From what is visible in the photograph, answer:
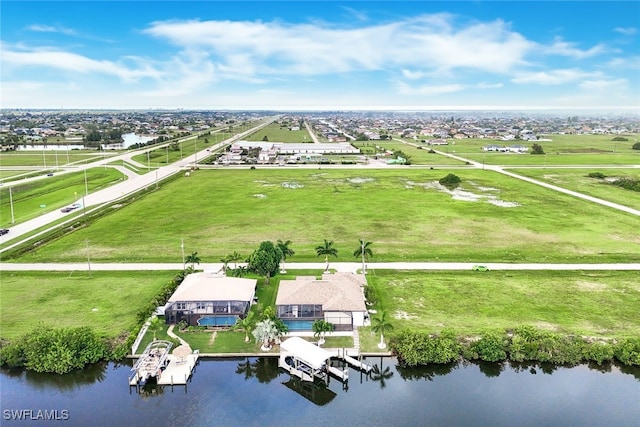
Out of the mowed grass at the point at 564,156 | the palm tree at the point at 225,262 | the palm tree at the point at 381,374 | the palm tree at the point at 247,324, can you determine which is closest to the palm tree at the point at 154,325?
the palm tree at the point at 247,324

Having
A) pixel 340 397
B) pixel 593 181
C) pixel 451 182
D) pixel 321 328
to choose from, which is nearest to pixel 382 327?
pixel 321 328

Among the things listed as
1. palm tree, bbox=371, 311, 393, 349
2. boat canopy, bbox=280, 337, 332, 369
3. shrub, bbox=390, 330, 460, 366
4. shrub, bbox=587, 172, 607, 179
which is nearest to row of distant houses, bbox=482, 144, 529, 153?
shrub, bbox=587, 172, 607, 179

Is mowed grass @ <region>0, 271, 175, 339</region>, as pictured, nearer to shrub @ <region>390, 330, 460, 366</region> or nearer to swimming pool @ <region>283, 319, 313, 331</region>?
swimming pool @ <region>283, 319, 313, 331</region>

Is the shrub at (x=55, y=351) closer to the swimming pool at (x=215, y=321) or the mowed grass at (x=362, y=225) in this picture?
the swimming pool at (x=215, y=321)

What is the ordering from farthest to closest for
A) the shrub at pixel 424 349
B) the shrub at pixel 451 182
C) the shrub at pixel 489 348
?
the shrub at pixel 451 182
the shrub at pixel 489 348
the shrub at pixel 424 349

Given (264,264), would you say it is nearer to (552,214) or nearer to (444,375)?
(444,375)

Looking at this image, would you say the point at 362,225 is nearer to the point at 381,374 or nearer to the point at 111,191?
the point at 381,374

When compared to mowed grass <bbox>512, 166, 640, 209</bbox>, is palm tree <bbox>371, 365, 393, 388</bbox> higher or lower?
lower
